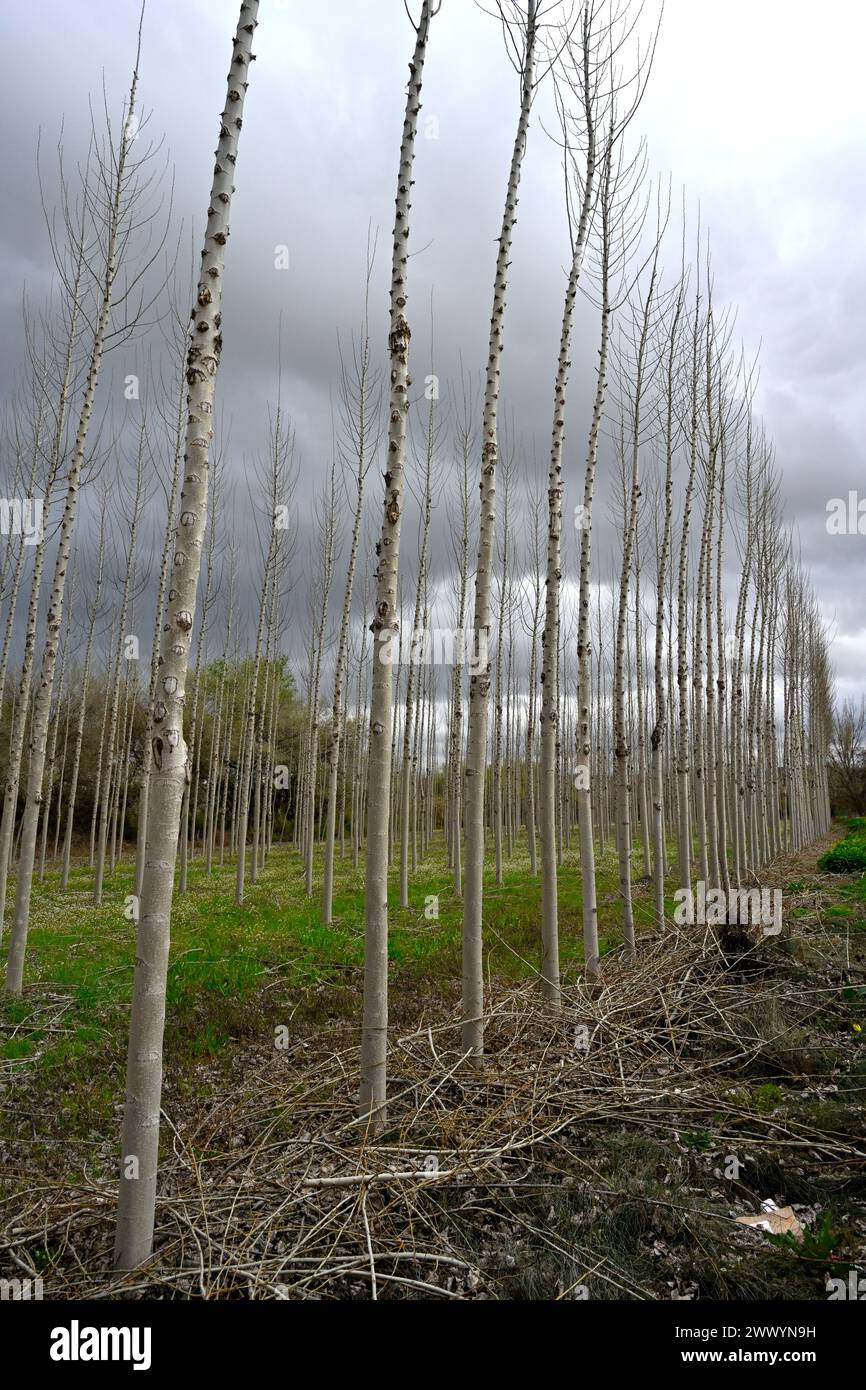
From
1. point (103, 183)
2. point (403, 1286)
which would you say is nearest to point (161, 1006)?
point (403, 1286)

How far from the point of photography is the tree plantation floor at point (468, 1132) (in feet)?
11.0

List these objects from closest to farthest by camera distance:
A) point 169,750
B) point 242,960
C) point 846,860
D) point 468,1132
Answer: point 169,750, point 468,1132, point 242,960, point 846,860

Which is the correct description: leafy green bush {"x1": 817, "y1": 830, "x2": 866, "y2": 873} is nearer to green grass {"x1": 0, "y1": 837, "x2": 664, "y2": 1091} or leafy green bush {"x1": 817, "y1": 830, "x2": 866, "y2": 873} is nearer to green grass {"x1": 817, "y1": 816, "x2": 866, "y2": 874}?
green grass {"x1": 817, "y1": 816, "x2": 866, "y2": 874}

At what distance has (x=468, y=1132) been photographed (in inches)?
177

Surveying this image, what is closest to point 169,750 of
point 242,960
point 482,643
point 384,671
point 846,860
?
point 384,671

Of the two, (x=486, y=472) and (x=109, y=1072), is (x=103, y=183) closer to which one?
(x=486, y=472)

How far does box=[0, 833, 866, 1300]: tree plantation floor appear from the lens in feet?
11.0

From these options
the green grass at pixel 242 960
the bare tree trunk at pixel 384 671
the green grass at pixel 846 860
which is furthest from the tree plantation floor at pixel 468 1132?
the green grass at pixel 846 860

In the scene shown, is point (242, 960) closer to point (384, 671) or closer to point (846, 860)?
point (384, 671)

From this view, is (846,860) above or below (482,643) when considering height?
below

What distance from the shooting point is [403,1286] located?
3.26 m

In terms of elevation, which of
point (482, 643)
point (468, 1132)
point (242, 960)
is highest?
point (482, 643)

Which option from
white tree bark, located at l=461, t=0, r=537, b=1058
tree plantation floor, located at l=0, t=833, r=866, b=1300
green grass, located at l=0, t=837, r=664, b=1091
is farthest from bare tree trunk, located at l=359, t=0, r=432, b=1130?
green grass, located at l=0, t=837, r=664, b=1091
